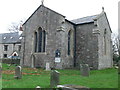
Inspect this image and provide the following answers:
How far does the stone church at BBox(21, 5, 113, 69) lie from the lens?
20.9 metres

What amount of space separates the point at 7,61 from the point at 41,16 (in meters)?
14.9

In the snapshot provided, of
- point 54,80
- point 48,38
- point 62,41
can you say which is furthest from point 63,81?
point 48,38

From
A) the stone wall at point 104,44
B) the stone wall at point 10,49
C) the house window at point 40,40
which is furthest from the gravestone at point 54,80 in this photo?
the stone wall at point 10,49

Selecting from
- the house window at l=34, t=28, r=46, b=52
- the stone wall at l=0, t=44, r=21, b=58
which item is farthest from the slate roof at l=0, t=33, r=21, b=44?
the house window at l=34, t=28, r=46, b=52

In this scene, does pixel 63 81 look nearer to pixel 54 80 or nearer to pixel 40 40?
pixel 54 80

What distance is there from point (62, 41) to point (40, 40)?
13.8ft

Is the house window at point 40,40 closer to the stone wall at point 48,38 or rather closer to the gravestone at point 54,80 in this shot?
the stone wall at point 48,38

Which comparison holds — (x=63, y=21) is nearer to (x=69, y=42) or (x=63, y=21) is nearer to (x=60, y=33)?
(x=60, y=33)

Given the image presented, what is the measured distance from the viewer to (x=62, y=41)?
20.3 metres

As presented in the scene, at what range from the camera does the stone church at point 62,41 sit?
20.9 meters

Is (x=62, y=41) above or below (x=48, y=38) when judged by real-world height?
below

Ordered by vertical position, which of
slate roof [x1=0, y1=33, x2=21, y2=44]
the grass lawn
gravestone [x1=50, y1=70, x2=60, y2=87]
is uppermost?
slate roof [x1=0, y1=33, x2=21, y2=44]

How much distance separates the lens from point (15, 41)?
42844mm

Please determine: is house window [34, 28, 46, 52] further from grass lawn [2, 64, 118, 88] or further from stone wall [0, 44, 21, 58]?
stone wall [0, 44, 21, 58]
